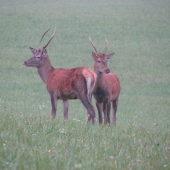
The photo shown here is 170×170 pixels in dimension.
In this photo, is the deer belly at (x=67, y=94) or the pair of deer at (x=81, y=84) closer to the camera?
the pair of deer at (x=81, y=84)

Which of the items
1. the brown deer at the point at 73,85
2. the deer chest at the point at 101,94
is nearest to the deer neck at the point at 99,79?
the deer chest at the point at 101,94

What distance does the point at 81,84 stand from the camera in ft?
24.8

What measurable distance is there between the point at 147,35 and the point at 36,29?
9076 millimetres

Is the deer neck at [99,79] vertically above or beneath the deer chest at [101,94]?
above

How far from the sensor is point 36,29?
2900 cm

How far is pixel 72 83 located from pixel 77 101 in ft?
23.4

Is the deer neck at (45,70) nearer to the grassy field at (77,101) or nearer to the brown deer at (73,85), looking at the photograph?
the brown deer at (73,85)

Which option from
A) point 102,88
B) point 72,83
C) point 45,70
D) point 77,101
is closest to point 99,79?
point 102,88

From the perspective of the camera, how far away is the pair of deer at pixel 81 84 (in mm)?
7582

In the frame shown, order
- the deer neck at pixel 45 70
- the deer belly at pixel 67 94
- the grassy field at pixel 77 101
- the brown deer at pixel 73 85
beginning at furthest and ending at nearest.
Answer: the deer neck at pixel 45 70 → the deer belly at pixel 67 94 → the brown deer at pixel 73 85 → the grassy field at pixel 77 101

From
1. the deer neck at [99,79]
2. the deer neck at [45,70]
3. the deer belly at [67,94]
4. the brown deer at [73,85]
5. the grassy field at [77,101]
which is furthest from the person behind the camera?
the deer neck at [45,70]

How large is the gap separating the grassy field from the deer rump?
0.70 metres

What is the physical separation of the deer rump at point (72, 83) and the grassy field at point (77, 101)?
2.29 feet

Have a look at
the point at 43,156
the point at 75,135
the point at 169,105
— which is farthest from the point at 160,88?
the point at 43,156
